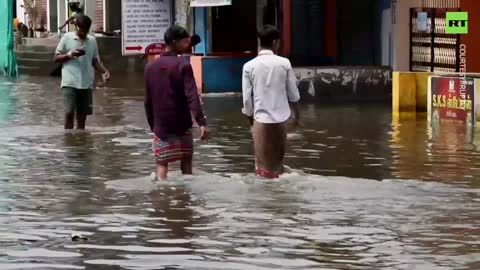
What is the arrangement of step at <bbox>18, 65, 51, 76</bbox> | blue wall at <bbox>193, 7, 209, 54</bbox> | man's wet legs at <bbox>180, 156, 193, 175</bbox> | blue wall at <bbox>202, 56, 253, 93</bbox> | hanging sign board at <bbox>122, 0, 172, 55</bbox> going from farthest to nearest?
1. step at <bbox>18, 65, 51, 76</bbox>
2. blue wall at <bbox>193, 7, 209, 54</bbox>
3. blue wall at <bbox>202, 56, 253, 93</bbox>
4. hanging sign board at <bbox>122, 0, 172, 55</bbox>
5. man's wet legs at <bbox>180, 156, 193, 175</bbox>

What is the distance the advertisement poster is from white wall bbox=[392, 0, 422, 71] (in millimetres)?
4548

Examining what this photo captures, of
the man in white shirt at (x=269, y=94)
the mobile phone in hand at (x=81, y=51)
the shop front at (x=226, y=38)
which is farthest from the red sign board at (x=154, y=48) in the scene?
the man in white shirt at (x=269, y=94)

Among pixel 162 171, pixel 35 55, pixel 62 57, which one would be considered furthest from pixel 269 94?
pixel 35 55

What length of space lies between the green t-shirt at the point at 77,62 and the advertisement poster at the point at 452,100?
228 inches

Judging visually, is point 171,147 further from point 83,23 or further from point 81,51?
point 81,51

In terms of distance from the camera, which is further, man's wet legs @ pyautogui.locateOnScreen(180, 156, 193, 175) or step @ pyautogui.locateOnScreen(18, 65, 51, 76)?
step @ pyautogui.locateOnScreen(18, 65, 51, 76)

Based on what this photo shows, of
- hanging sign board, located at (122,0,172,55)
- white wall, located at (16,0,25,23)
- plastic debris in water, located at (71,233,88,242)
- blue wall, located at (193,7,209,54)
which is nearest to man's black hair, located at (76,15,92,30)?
hanging sign board, located at (122,0,172,55)

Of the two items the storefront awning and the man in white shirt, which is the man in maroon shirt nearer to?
the man in white shirt

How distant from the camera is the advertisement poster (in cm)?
1872

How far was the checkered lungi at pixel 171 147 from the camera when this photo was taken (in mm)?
11695

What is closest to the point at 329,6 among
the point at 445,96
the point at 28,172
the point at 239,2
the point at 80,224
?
the point at 239,2

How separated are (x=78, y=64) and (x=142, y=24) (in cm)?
702

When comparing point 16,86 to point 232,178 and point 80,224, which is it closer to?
point 232,178

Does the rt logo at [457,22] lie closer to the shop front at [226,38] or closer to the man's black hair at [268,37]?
the shop front at [226,38]
